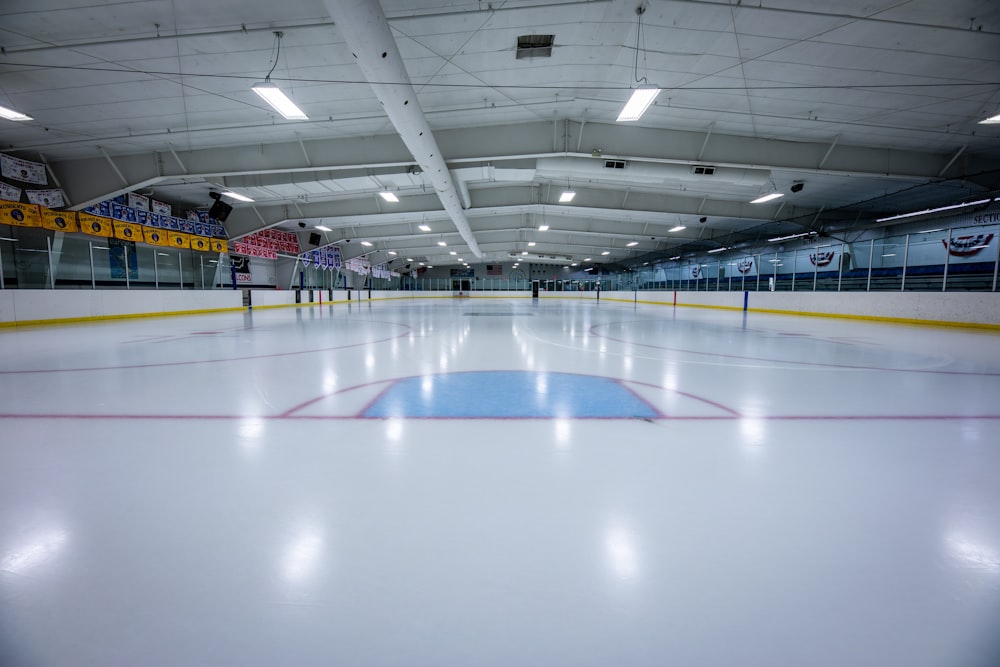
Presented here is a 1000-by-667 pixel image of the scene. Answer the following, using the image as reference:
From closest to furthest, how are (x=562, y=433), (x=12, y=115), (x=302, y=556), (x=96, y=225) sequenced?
(x=302, y=556) < (x=562, y=433) < (x=12, y=115) < (x=96, y=225)

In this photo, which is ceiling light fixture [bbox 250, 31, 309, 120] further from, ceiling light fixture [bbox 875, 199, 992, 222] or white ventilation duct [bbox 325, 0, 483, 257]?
ceiling light fixture [bbox 875, 199, 992, 222]

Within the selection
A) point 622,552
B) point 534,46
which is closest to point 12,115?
point 534,46

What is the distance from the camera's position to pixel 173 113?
8.82 meters

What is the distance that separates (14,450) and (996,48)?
12823 millimetres

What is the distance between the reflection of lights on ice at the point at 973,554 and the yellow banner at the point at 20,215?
1642 cm

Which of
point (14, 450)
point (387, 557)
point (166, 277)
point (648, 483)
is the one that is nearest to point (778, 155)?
point (648, 483)

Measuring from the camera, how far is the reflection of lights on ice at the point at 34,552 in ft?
4.73

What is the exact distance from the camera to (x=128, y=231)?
13211 mm

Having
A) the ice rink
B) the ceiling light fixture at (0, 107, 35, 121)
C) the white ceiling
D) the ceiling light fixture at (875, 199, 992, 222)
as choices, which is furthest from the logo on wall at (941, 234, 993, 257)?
the ceiling light fixture at (0, 107, 35, 121)

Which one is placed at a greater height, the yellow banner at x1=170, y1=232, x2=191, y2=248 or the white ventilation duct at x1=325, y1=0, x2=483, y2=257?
the white ventilation duct at x1=325, y1=0, x2=483, y2=257

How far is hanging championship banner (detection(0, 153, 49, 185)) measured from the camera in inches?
396

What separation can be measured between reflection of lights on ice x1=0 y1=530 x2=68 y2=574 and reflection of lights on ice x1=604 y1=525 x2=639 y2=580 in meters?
1.99

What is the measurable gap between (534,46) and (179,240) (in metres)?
14.7

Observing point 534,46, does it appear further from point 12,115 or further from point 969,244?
point 969,244
